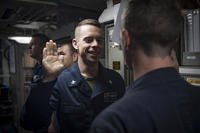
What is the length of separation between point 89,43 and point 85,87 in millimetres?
281

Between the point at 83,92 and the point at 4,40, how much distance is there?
294cm

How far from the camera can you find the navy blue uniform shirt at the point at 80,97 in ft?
5.24

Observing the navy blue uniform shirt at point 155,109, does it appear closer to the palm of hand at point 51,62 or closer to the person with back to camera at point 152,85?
the person with back to camera at point 152,85

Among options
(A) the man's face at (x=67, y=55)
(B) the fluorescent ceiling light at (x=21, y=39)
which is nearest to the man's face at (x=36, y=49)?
(A) the man's face at (x=67, y=55)

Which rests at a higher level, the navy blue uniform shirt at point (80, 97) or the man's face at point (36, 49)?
the man's face at point (36, 49)

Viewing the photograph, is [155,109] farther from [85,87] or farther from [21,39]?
[21,39]

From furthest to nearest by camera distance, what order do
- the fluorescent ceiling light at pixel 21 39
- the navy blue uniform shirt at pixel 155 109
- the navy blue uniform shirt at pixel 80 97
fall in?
the fluorescent ceiling light at pixel 21 39 → the navy blue uniform shirt at pixel 80 97 → the navy blue uniform shirt at pixel 155 109

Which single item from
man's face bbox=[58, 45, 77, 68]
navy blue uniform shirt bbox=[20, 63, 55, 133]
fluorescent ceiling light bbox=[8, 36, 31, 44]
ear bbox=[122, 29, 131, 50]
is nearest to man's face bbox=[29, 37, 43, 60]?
man's face bbox=[58, 45, 77, 68]

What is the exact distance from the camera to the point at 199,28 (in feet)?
3.86

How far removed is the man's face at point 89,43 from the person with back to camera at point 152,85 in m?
0.84

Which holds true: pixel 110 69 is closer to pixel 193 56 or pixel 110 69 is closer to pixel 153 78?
pixel 193 56

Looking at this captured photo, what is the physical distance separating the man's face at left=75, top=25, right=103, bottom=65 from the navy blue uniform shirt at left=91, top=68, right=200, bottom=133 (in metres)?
0.91

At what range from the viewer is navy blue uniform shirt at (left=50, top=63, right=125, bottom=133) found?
1596mm

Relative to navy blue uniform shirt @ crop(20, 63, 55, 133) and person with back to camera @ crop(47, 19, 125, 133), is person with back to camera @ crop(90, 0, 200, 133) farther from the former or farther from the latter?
navy blue uniform shirt @ crop(20, 63, 55, 133)
